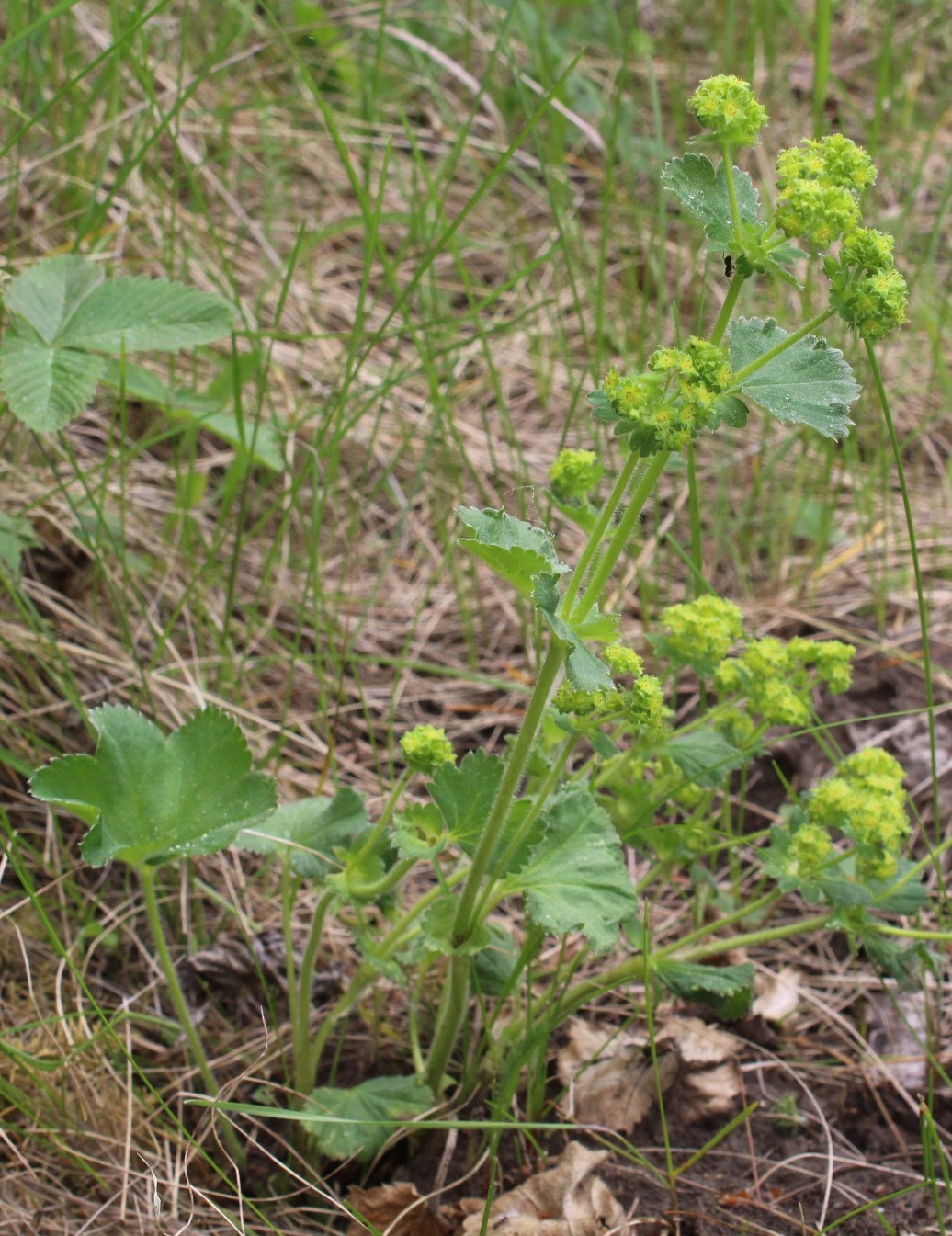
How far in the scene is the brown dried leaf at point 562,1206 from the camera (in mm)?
1826

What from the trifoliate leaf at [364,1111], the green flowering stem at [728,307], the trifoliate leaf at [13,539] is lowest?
the trifoliate leaf at [364,1111]

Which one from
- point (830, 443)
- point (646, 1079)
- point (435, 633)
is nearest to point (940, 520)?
point (830, 443)

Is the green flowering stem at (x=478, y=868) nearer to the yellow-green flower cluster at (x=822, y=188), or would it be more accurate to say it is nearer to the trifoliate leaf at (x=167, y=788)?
the trifoliate leaf at (x=167, y=788)

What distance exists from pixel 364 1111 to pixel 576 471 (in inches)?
41.7

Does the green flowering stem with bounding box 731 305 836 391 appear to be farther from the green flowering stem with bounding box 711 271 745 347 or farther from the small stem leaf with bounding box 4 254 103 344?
the small stem leaf with bounding box 4 254 103 344

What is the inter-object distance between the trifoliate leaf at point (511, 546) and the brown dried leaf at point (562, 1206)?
0.95m

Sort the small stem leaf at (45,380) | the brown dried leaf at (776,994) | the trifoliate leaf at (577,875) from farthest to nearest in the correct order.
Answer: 1. the brown dried leaf at (776,994)
2. the small stem leaf at (45,380)
3. the trifoliate leaf at (577,875)

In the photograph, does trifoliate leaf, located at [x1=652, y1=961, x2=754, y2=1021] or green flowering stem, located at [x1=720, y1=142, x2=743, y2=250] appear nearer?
green flowering stem, located at [x1=720, y1=142, x2=743, y2=250]

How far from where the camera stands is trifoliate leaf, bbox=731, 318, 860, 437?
1.47 meters

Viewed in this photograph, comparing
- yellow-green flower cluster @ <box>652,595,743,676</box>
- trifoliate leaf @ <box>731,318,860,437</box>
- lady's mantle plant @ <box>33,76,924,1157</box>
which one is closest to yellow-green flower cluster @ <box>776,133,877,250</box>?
lady's mantle plant @ <box>33,76,924,1157</box>

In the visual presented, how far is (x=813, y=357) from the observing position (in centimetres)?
150

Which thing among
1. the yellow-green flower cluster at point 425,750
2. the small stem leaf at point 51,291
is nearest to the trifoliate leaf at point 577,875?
the yellow-green flower cluster at point 425,750

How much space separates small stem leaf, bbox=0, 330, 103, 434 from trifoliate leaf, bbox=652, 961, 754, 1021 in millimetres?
1376

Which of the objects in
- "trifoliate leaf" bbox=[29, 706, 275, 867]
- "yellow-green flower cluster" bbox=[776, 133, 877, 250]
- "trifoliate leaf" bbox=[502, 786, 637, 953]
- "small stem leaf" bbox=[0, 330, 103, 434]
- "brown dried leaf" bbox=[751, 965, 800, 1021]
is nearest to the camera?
"yellow-green flower cluster" bbox=[776, 133, 877, 250]
